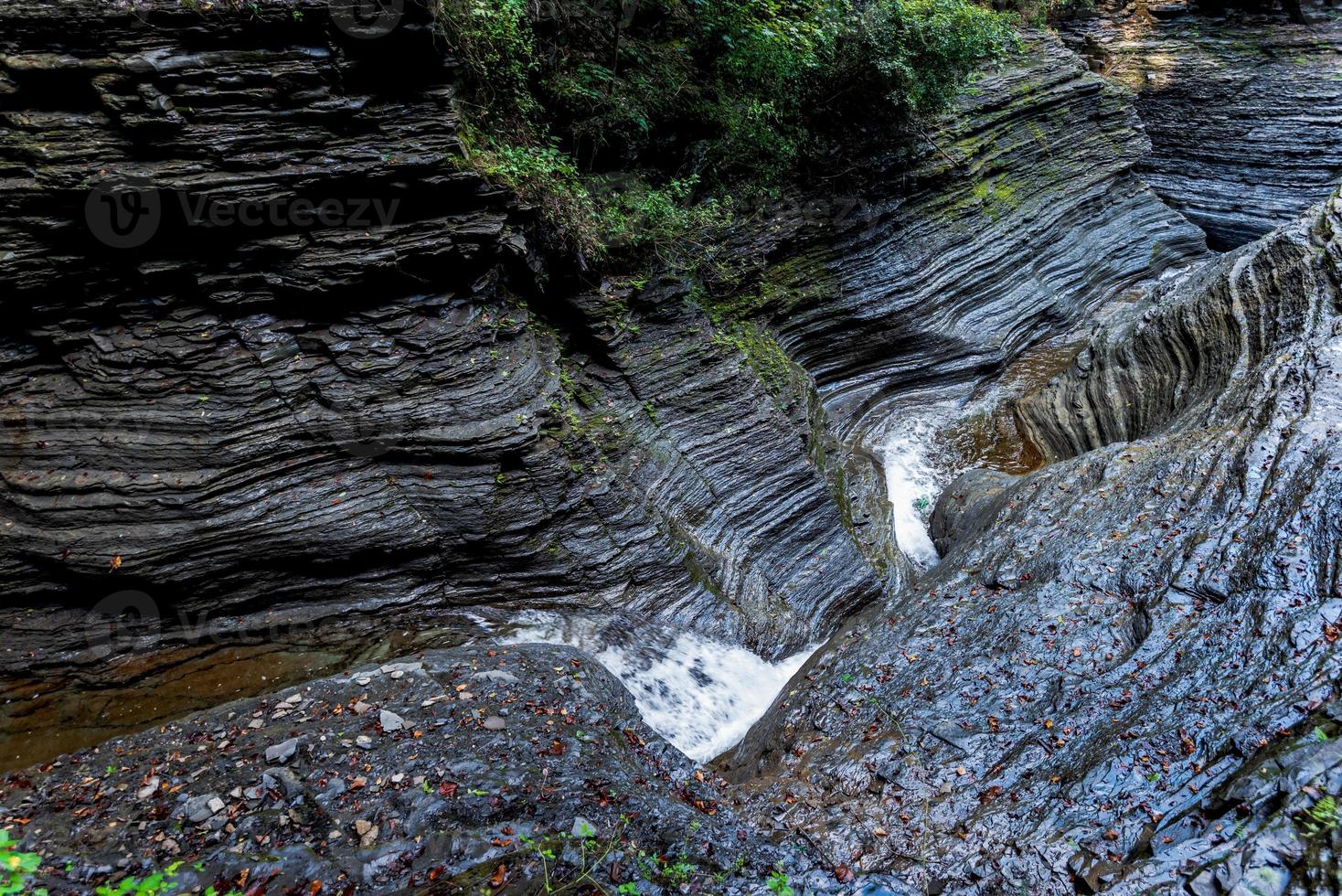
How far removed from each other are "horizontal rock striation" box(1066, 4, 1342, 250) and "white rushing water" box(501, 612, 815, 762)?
1988 centimetres

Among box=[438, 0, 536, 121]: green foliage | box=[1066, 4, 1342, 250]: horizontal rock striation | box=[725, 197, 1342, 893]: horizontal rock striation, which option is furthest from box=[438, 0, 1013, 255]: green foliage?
box=[1066, 4, 1342, 250]: horizontal rock striation

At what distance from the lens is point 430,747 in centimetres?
529

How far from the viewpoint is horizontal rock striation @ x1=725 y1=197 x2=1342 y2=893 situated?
14.6 feet

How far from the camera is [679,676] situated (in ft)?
26.3

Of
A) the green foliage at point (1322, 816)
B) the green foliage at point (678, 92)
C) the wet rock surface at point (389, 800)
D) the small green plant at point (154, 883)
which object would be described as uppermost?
the green foliage at point (678, 92)

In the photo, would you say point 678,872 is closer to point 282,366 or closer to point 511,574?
point 511,574

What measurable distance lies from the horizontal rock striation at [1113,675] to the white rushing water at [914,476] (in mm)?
1848

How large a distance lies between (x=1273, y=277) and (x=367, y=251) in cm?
Answer: 1320

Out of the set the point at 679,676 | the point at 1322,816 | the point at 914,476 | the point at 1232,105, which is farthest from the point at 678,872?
the point at 1232,105

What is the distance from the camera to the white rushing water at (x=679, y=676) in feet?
24.7

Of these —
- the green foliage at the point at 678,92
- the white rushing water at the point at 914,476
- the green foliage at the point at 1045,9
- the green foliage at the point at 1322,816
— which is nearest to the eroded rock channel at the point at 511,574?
the green foliage at the point at 1322,816

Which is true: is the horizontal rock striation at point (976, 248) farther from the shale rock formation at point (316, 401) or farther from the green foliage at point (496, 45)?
the green foliage at point (496, 45)

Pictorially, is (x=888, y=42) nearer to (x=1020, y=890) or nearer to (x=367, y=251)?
(x=367, y=251)

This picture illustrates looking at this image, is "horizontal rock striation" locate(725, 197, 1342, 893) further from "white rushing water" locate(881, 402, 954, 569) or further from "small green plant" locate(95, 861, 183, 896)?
"small green plant" locate(95, 861, 183, 896)
